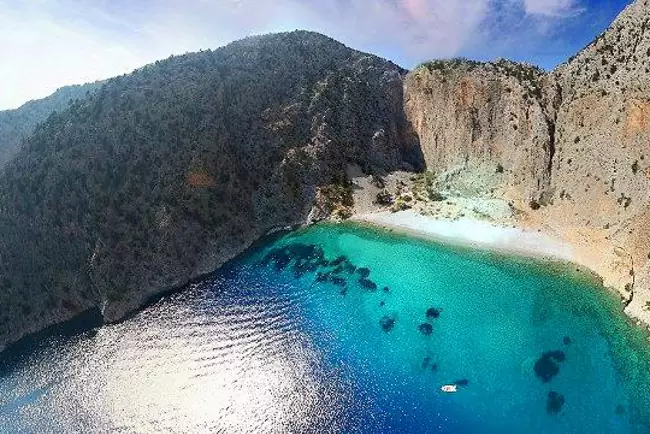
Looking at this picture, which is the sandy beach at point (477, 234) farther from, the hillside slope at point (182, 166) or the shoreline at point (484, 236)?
the hillside slope at point (182, 166)

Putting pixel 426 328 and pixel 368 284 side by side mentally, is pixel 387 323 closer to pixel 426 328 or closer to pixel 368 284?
pixel 426 328

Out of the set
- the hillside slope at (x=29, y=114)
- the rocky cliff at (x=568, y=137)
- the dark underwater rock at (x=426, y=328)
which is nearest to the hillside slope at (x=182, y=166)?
the rocky cliff at (x=568, y=137)

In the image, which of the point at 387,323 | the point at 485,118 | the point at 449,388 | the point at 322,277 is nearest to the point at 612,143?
the point at 485,118

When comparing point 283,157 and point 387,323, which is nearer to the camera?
point 387,323

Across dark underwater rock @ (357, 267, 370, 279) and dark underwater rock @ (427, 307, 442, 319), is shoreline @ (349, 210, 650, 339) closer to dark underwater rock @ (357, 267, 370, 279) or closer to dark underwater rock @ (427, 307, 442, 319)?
dark underwater rock @ (357, 267, 370, 279)

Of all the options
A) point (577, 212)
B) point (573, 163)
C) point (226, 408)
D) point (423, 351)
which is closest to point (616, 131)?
point (573, 163)

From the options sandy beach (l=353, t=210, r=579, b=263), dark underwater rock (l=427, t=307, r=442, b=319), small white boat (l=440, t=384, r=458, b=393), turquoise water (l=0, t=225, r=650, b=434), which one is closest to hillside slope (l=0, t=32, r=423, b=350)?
turquoise water (l=0, t=225, r=650, b=434)
